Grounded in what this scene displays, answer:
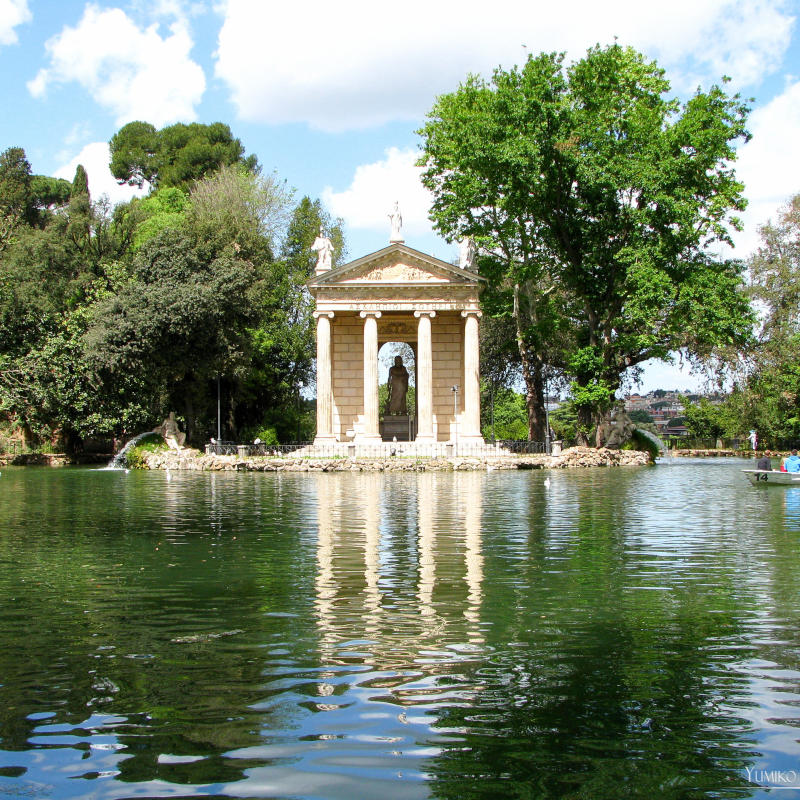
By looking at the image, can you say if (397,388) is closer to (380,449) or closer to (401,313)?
(401,313)

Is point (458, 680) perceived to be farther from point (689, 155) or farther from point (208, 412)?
point (208, 412)

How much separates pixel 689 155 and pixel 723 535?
35.2 meters

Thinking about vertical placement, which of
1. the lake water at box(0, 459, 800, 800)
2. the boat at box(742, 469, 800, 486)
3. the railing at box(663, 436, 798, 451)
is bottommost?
the lake water at box(0, 459, 800, 800)

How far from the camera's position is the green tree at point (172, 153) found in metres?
102

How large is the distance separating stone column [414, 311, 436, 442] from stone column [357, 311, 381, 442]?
9.13 feet

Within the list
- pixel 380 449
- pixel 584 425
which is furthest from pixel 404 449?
pixel 584 425

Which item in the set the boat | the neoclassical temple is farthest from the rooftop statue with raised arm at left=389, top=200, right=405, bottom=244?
the boat

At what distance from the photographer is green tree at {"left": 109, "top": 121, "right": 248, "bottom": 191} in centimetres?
10175

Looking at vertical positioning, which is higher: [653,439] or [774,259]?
[774,259]

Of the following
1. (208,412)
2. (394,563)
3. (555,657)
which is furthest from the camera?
(208,412)

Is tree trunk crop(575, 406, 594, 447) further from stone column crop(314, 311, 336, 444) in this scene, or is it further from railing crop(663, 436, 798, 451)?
railing crop(663, 436, 798, 451)

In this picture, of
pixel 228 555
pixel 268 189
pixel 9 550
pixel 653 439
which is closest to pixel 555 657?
pixel 228 555

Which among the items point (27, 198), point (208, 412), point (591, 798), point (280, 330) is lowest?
point (591, 798)

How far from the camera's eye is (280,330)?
65.9 meters
